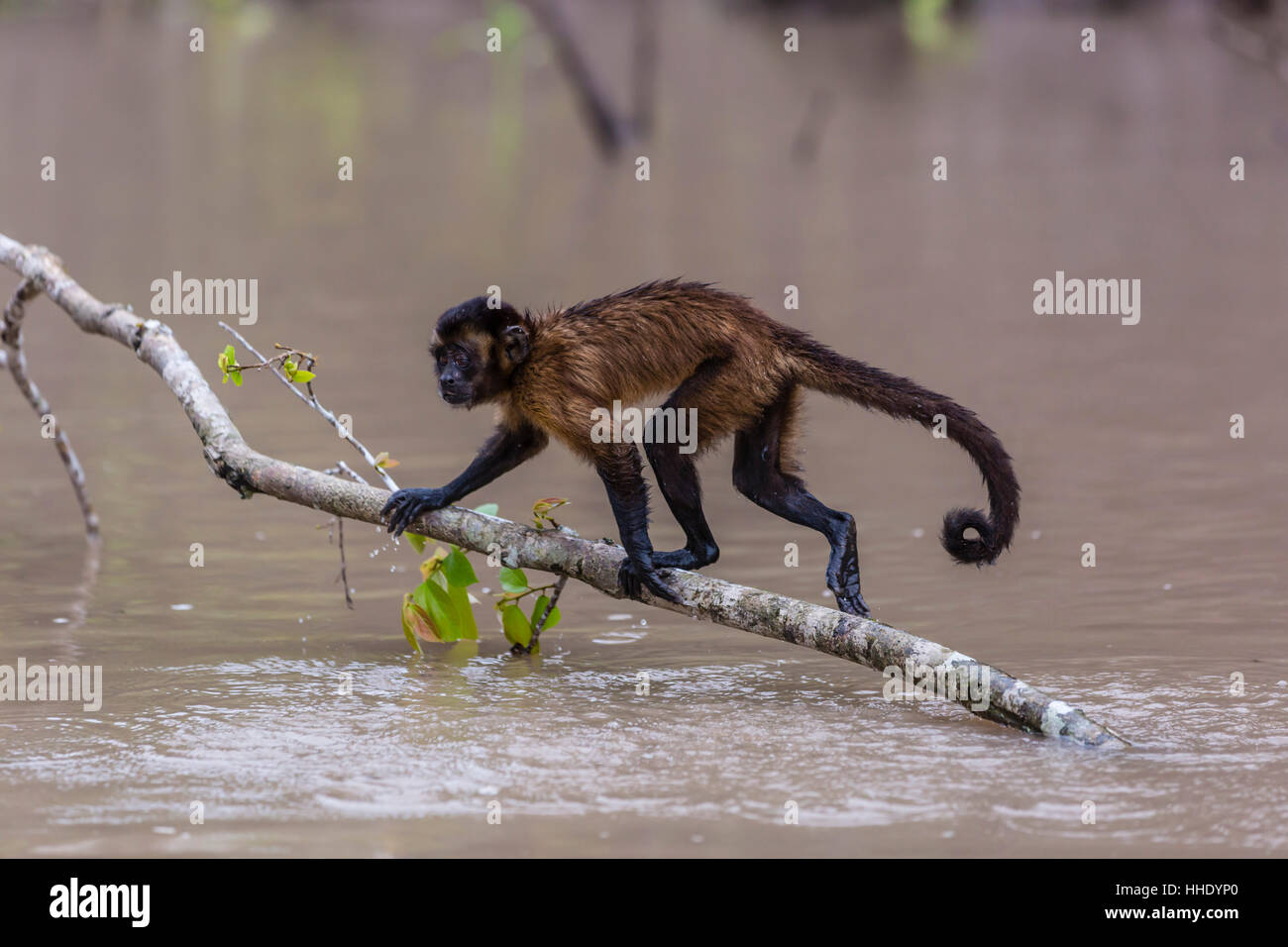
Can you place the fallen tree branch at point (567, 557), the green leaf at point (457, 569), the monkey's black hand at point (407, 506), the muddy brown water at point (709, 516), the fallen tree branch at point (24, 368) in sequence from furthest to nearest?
the fallen tree branch at point (24, 368), the green leaf at point (457, 569), the monkey's black hand at point (407, 506), the fallen tree branch at point (567, 557), the muddy brown water at point (709, 516)

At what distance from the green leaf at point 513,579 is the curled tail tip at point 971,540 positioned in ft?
5.03

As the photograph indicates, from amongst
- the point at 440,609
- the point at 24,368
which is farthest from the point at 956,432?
the point at 24,368

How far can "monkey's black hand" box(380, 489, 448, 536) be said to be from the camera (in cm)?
605

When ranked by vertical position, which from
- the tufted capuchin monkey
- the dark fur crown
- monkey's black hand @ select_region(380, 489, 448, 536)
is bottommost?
monkey's black hand @ select_region(380, 489, 448, 536)

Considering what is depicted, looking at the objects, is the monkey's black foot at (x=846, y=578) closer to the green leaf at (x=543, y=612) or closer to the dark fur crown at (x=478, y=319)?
the green leaf at (x=543, y=612)

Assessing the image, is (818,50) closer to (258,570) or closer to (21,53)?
(21,53)

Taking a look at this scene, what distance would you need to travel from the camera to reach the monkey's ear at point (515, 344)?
238 inches

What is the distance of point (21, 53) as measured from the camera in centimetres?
3547

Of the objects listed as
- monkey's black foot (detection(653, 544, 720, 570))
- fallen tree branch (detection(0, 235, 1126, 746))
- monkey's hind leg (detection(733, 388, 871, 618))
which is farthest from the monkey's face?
monkey's hind leg (detection(733, 388, 871, 618))


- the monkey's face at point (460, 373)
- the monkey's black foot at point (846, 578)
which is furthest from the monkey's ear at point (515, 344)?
the monkey's black foot at point (846, 578)

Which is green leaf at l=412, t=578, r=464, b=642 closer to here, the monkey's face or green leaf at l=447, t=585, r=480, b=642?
green leaf at l=447, t=585, r=480, b=642

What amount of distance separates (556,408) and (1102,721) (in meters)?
2.16

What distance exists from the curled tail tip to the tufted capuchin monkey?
0.04 feet

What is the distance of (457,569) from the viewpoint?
6203 millimetres
